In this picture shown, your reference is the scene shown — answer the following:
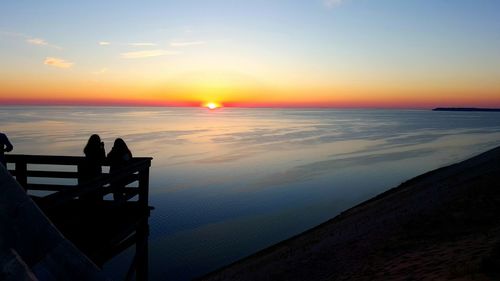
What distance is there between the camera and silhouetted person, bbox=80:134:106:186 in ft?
26.9

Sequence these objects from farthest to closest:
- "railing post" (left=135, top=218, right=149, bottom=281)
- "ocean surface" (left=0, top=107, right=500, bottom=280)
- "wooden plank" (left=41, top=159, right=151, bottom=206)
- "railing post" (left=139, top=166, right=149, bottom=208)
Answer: "ocean surface" (left=0, top=107, right=500, bottom=280)
"railing post" (left=135, top=218, right=149, bottom=281)
"railing post" (left=139, top=166, right=149, bottom=208)
"wooden plank" (left=41, top=159, right=151, bottom=206)

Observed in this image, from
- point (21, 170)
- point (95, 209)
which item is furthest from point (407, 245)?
point (21, 170)

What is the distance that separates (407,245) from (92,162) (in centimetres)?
913

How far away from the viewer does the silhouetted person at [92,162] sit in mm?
8203

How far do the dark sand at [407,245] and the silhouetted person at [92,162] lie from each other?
6.66m

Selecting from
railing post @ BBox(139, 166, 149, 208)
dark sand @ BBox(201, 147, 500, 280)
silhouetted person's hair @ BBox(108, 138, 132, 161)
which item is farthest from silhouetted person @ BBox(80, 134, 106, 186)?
dark sand @ BBox(201, 147, 500, 280)

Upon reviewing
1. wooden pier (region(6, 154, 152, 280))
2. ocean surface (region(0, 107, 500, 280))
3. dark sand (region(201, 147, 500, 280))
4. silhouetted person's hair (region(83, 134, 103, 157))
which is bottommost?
ocean surface (region(0, 107, 500, 280))

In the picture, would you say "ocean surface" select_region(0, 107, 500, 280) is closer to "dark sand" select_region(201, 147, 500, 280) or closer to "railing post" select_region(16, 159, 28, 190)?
"dark sand" select_region(201, 147, 500, 280)

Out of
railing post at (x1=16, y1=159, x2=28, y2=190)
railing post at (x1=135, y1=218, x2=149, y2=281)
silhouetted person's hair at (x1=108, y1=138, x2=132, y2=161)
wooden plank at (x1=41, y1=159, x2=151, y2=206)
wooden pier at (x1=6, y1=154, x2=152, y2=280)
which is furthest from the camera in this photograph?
railing post at (x1=135, y1=218, x2=149, y2=281)

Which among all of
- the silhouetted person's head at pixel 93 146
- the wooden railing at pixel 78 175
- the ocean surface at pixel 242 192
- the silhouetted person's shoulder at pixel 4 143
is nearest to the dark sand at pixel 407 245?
the ocean surface at pixel 242 192

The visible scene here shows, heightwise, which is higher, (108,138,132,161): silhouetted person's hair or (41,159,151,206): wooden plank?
(108,138,132,161): silhouetted person's hair

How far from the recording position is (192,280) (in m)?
14.8

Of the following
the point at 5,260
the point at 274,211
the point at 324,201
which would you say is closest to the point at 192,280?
the point at 274,211

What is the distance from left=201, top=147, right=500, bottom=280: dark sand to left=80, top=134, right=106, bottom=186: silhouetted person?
6662mm
